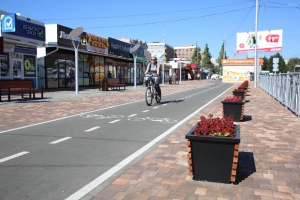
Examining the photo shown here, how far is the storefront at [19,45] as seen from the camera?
19.2 m

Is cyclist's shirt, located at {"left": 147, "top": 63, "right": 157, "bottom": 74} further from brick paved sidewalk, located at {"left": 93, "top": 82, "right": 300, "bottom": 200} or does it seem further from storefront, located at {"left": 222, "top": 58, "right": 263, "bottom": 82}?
storefront, located at {"left": 222, "top": 58, "right": 263, "bottom": 82}

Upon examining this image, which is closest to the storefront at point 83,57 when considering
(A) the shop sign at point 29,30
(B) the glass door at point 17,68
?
(A) the shop sign at point 29,30

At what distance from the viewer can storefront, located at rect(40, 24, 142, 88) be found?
975 inches

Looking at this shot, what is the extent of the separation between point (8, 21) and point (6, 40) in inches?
51.0

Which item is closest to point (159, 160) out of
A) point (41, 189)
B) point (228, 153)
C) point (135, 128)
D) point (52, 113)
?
point (228, 153)

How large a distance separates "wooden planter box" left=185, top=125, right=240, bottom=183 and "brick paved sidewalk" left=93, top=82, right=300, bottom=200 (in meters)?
0.11

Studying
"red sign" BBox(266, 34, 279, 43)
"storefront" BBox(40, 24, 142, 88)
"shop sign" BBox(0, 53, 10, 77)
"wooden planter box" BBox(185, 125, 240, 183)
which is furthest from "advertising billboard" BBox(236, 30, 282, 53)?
"wooden planter box" BBox(185, 125, 240, 183)

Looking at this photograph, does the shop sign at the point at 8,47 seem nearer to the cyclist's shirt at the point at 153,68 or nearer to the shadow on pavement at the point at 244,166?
the cyclist's shirt at the point at 153,68

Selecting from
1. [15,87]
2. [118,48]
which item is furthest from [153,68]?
[118,48]

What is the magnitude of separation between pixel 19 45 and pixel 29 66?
184 cm

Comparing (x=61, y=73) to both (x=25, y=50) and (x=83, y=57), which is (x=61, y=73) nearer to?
(x=83, y=57)

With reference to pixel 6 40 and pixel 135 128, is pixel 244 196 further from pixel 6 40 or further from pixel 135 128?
pixel 6 40

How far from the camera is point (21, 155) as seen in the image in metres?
5.08

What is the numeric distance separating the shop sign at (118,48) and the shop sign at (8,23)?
48.0 feet
